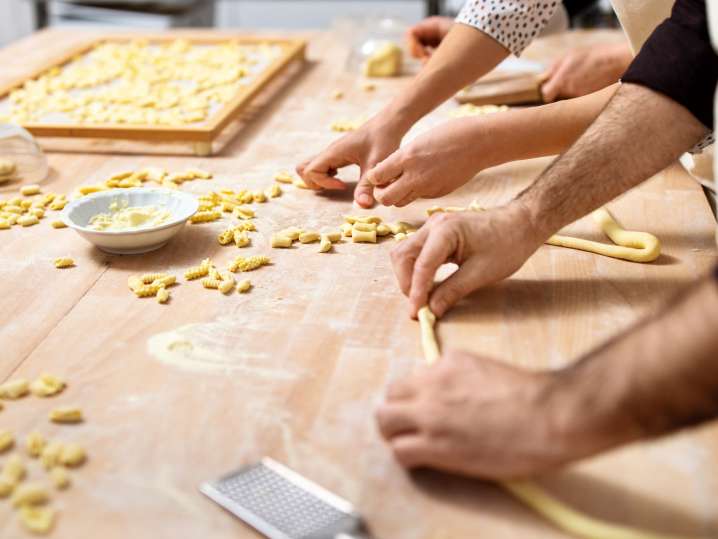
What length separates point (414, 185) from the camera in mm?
1558

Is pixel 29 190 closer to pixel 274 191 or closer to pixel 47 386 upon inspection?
pixel 274 191

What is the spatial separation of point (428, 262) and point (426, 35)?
136 cm

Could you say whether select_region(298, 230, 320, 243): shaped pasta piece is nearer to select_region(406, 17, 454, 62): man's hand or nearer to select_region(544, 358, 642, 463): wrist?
select_region(544, 358, 642, 463): wrist

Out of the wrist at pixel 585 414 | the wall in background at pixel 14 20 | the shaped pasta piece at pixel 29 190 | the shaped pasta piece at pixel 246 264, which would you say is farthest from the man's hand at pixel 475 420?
the wall in background at pixel 14 20

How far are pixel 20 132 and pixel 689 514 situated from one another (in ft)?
4.90

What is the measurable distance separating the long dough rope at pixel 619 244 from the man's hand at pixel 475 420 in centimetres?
57

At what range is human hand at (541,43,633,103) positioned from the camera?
2.18m

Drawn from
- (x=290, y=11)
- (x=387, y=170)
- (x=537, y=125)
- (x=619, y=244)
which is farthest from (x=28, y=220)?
(x=290, y=11)

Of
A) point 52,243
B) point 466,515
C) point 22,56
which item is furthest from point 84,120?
point 466,515

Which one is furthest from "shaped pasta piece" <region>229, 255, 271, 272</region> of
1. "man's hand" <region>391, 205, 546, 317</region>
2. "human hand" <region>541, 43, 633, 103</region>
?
"human hand" <region>541, 43, 633, 103</region>

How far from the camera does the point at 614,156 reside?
1306mm

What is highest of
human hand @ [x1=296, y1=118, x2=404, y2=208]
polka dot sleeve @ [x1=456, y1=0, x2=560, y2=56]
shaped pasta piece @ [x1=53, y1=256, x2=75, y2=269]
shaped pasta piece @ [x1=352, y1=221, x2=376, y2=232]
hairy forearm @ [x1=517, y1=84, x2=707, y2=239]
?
polka dot sleeve @ [x1=456, y1=0, x2=560, y2=56]

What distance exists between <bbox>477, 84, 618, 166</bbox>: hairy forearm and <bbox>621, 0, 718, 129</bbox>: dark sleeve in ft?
0.90

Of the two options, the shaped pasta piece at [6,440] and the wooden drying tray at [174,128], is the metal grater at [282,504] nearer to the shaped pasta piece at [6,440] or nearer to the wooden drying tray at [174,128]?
the shaped pasta piece at [6,440]
